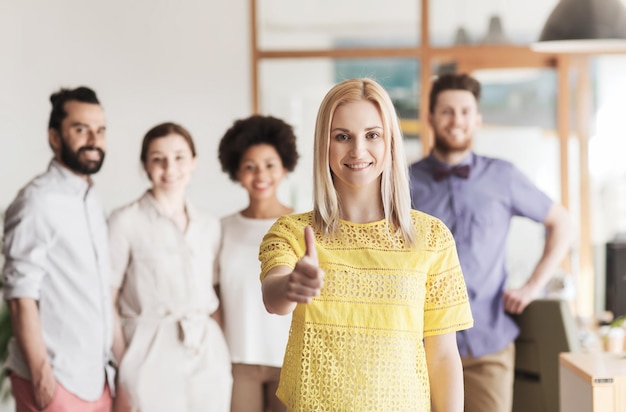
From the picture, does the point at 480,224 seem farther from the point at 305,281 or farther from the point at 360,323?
the point at 305,281

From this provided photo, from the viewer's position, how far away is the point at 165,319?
11.5ft

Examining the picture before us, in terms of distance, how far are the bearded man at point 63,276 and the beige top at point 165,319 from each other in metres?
0.11

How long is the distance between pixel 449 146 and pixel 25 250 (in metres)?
1.59

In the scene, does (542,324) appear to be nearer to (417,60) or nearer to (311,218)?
(311,218)

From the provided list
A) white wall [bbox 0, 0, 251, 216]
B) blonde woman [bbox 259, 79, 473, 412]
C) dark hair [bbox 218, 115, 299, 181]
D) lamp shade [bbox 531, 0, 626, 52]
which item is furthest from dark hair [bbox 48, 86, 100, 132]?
white wall [bbox 0, 0, 251, 216]

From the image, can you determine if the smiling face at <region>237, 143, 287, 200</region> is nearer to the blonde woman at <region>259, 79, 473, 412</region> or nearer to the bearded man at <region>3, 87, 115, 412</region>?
the bearded man at <region>3, 87, 115, 412</region>

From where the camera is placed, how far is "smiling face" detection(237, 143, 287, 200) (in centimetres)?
363

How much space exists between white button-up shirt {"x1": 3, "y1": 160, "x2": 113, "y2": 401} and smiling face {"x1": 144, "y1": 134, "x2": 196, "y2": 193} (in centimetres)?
31

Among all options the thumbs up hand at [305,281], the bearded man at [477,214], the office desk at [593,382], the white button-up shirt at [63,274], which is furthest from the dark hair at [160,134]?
the thumbs up hand at [305,281]

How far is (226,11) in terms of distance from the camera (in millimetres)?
6371

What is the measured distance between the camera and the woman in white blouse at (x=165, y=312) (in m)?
3.49

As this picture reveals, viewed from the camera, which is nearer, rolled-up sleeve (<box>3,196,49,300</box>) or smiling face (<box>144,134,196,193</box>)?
rolled-up sleeve (<box>3,196,49,300</box>)

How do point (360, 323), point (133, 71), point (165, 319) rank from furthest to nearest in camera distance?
point (133, 71)
point (165, 319)
point (360, 323)

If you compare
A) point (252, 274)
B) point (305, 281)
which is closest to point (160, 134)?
point (252, 274)
